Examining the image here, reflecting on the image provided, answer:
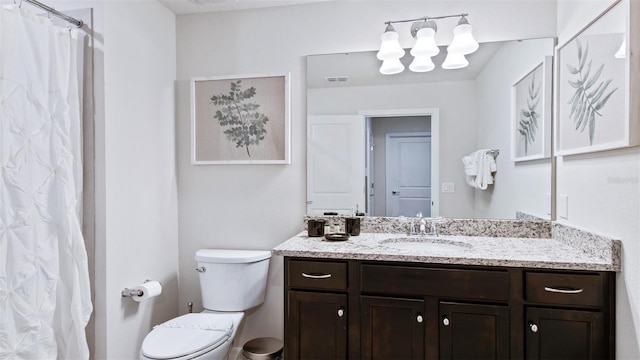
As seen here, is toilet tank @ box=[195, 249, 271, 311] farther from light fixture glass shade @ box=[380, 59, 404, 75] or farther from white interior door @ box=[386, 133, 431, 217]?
light fixture glass shade @ box=[380, 59, 404, 75]

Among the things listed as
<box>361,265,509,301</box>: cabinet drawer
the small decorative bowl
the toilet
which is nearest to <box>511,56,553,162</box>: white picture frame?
<box>361,265,509,301</box>: cabinet drawer

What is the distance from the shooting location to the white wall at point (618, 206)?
54.8 inches

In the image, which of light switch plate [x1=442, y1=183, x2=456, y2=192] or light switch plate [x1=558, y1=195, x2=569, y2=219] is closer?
light switch plate [x1=558, y1=195, x2=569, y2=219]

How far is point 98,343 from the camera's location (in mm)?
1957

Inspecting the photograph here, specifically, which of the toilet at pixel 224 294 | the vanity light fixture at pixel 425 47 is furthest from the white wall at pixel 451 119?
the toilet at pixel 224 294

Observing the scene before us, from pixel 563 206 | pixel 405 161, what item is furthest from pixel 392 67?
pixel 563 206

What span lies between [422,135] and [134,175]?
5.64 ft

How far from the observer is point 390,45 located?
219cm

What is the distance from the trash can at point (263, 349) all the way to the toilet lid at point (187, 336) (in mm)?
310

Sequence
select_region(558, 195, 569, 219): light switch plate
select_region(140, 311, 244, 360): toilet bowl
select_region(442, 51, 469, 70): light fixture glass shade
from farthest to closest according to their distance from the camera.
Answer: select_region(442, 51, 469, 70): light fixture glass shade < select_region(558, 195, 569, 219): light switch plate < select_region(140, 311, 244, 360): toilet bowl

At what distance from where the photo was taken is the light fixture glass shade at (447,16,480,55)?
208 centimetres

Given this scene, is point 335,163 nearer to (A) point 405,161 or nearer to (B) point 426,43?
(A) point 405,161

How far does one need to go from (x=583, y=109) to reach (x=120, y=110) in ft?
7.68

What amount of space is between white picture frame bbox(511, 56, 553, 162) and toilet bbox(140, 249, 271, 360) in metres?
1.66
